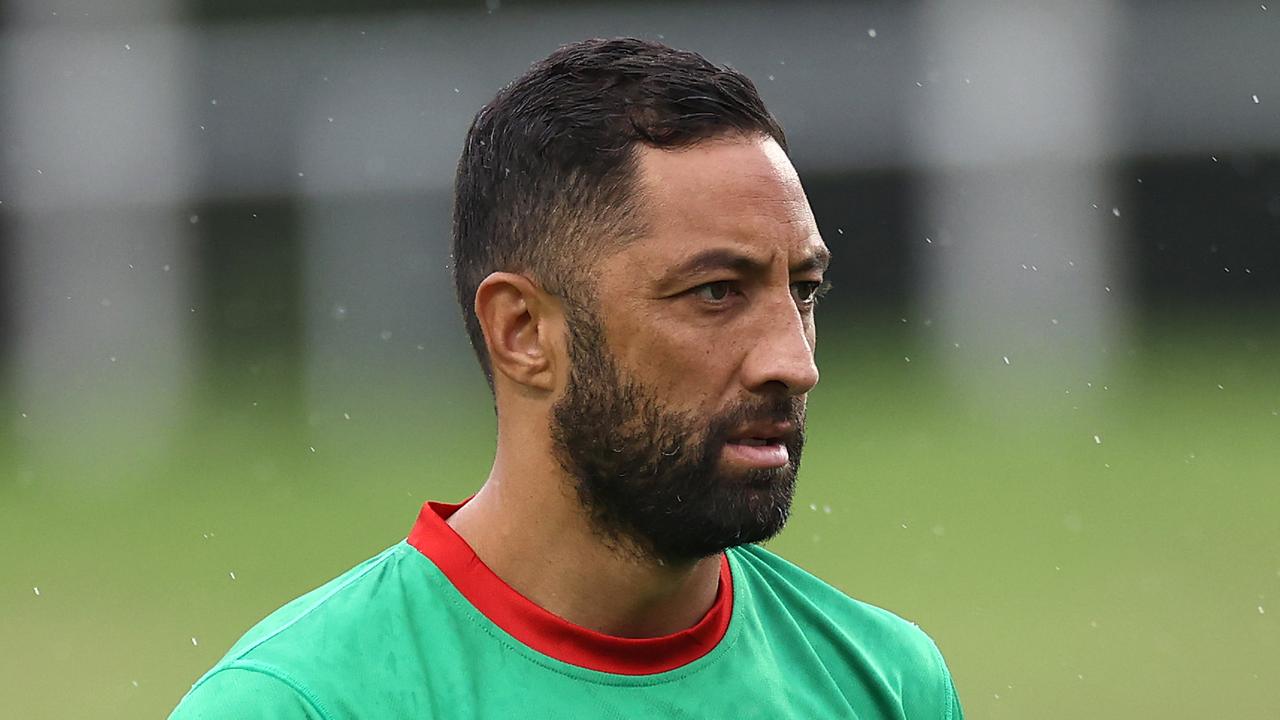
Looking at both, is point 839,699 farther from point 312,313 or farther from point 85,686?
point 312,313

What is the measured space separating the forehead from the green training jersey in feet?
1.54

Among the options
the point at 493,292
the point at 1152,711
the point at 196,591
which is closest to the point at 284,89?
the point at 196,591

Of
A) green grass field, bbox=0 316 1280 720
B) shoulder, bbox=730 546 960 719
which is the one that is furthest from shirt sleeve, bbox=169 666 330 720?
green grass field, bbox=0 316 1280 720

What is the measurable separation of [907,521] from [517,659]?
7.67 meters

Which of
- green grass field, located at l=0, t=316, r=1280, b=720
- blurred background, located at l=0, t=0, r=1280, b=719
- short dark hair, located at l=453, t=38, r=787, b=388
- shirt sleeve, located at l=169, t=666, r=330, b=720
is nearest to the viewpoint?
shirt sleeve, located at l=169, t=666, r=330, b=720

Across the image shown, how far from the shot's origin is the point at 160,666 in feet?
24.6

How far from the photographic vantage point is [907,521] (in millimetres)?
9750

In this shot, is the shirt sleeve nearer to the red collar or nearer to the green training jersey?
the green training jersey

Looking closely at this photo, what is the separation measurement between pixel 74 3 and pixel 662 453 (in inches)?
504

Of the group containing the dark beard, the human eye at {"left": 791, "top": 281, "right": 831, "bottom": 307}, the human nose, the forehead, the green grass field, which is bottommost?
the green grass field

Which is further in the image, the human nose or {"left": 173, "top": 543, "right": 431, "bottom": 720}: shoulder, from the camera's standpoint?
the human nose

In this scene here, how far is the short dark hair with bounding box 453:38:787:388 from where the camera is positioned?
7.64 feet

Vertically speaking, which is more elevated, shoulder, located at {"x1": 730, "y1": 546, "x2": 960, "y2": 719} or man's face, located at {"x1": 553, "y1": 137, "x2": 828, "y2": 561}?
man's face, located at {"x1": 553, "y1": 137, "x2": 828, "y2": 561}

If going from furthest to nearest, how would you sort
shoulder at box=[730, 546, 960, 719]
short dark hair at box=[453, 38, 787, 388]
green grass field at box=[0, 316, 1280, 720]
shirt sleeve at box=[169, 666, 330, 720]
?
green grass field at box=[0, 316, 1280, 720]
shoulder at box=[730, 546, 960, 719]
short dark hair at box=[453, 38, 787, 388]
shirt sleeve at box=[169, 666, 330, 720]
